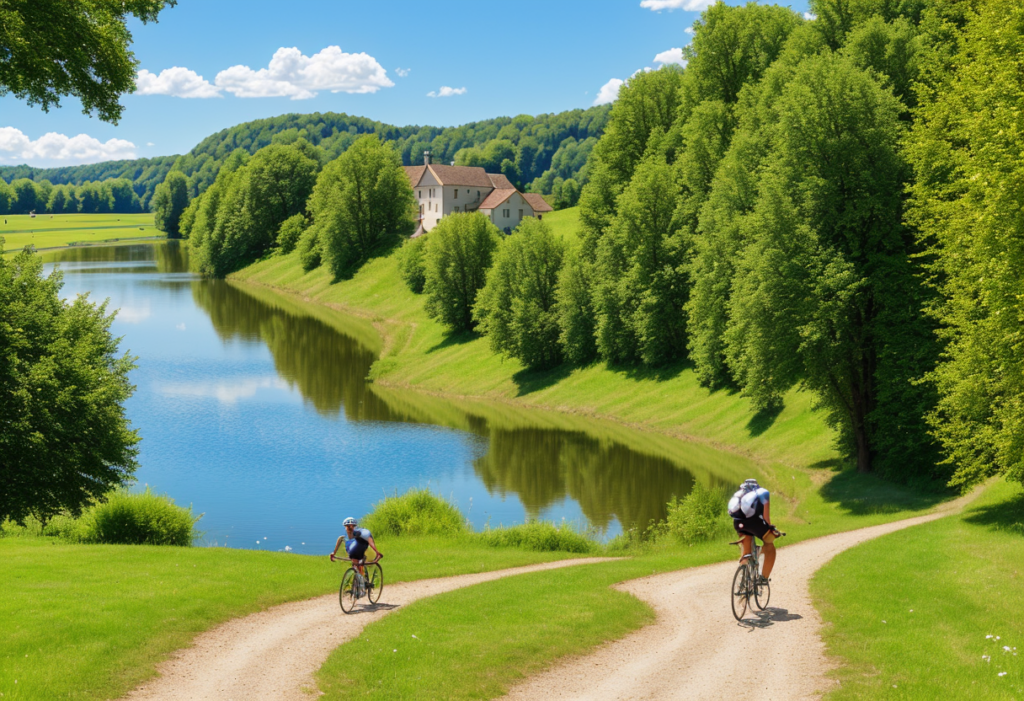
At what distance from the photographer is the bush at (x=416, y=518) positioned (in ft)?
104

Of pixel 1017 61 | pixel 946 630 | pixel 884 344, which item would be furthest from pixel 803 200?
pixel 946 630

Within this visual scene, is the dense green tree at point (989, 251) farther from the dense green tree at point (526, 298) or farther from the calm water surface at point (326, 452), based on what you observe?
the dense green tree at point (526, 298)

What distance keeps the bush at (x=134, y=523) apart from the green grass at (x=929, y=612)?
19892 millimetres

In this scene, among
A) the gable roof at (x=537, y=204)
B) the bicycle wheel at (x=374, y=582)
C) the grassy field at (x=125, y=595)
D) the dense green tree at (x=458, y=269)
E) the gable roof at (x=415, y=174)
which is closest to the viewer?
the grassy field at (x=125, y=595)

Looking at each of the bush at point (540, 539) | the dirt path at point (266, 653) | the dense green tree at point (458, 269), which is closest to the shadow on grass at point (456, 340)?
the dense green tree at point (458, 269)

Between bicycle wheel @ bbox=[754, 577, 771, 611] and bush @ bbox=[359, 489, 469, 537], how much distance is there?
48.8ft

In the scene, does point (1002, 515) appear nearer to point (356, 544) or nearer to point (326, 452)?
point (356, 544)

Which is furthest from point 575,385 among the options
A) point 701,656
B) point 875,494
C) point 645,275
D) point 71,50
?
point 71,50

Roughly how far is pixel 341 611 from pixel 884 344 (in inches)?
1034

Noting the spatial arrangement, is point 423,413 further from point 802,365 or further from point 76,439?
point 76,439

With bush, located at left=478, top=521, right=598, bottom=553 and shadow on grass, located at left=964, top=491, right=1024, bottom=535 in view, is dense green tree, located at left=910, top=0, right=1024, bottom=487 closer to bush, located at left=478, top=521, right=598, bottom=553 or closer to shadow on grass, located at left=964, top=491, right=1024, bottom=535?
shadow on grass, located at left=964, top=491, right=1024, bottom=535

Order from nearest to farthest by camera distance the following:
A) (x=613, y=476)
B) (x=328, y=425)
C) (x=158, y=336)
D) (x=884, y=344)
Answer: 1. (x=884, y=344)
2. (x=613, y=476)
3. (x=328, y=425)
4. (x=158, y=336)

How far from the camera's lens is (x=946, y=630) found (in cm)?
1559

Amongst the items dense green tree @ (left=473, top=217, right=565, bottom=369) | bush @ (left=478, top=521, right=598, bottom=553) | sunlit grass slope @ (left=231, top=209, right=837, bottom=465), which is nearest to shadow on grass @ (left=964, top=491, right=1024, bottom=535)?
bush @ (left=478, top=521, right=598, bottom=553)
